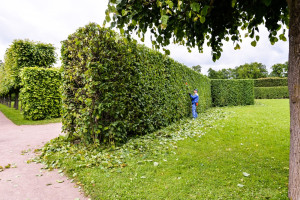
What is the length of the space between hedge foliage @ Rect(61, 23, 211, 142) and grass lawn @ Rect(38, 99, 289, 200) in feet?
2.46

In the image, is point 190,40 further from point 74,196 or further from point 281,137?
point 281,137

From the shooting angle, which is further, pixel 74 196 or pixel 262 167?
pixel 262 167

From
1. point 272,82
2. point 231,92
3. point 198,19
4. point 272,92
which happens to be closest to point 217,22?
A: point 198,19

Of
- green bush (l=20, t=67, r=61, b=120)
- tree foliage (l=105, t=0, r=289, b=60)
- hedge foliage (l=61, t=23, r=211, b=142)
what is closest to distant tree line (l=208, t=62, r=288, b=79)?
green bush (l=20, t=67, r=61, b=120)

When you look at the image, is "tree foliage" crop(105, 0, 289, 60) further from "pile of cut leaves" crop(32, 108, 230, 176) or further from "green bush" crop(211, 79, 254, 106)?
"green bush" crop(211, 79, 254, 106)

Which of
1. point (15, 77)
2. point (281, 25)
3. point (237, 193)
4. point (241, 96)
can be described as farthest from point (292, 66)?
point (241, 96)

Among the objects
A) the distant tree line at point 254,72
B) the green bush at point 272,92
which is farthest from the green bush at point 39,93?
the distant tree line at point 254,72

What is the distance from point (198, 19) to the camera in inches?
141

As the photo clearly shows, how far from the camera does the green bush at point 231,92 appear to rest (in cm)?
1953

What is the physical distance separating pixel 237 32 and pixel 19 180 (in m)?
5.64

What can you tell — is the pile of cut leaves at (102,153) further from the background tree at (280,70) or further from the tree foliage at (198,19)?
the background tree at (280,70)

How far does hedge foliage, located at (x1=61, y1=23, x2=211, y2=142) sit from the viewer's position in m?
5.27

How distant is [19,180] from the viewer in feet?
12.4

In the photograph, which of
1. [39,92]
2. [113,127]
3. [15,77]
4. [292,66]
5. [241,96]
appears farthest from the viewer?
[241,96]
